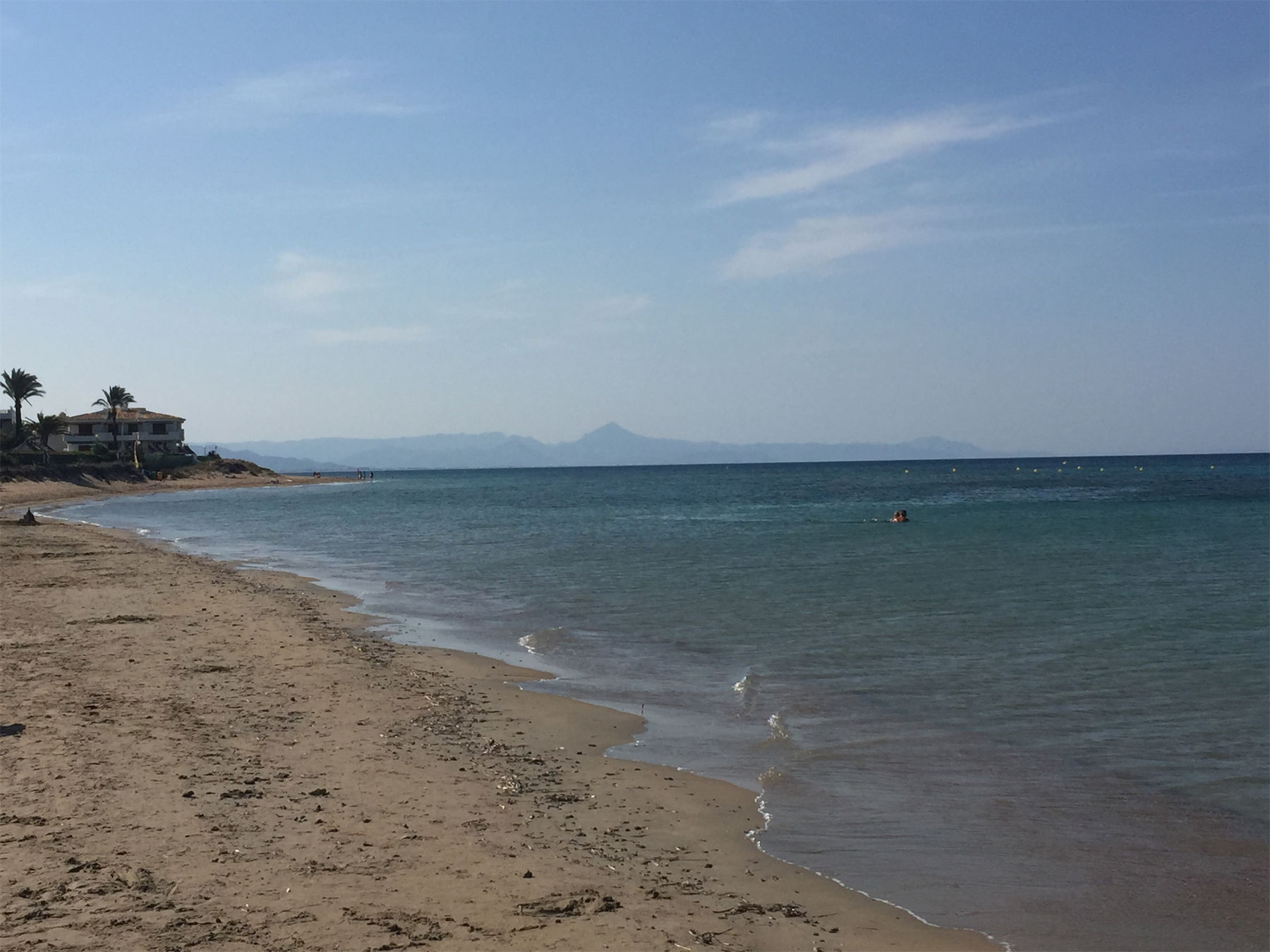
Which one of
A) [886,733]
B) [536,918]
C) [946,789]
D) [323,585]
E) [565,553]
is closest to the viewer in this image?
[536,918]

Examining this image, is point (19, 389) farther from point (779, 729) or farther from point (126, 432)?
point (779, 729)

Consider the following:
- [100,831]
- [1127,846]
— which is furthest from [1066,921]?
[100,831]

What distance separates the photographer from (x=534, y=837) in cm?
791

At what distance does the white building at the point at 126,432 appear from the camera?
110188mm

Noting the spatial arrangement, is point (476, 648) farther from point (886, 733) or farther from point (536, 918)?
point (536, 918)

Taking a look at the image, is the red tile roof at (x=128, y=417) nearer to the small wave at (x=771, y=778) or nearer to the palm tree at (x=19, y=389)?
the palm tree at (x=19, y=389)

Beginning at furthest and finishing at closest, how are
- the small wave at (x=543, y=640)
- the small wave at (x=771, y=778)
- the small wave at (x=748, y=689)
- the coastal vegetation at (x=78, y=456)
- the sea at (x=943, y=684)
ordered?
the coastal vegetation at (x=78, y=456)
the small wave at (x=543, y=640)
the small wave at (x=748, y=689)
the small wave at (x=771, y=778)
the sea at (x=943, y=684)

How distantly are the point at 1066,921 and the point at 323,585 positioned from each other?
22.1 m

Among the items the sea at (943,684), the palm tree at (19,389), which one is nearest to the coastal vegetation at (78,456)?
the palm tree at (19,389)

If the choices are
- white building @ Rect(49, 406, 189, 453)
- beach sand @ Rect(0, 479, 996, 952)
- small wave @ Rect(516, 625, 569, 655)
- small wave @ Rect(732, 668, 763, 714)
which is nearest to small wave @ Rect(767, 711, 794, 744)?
small wave @ Rect(732, 668, 763, 714)

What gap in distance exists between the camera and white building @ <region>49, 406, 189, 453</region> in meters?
110

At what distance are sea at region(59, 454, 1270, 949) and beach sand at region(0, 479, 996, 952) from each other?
0.86m

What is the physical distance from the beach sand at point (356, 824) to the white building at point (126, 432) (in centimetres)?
10715

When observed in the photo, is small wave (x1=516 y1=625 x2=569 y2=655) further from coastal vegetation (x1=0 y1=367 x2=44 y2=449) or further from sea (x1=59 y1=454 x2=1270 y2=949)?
coastal vegetation (x1=0 y1=367 x2=44 y2=449)
